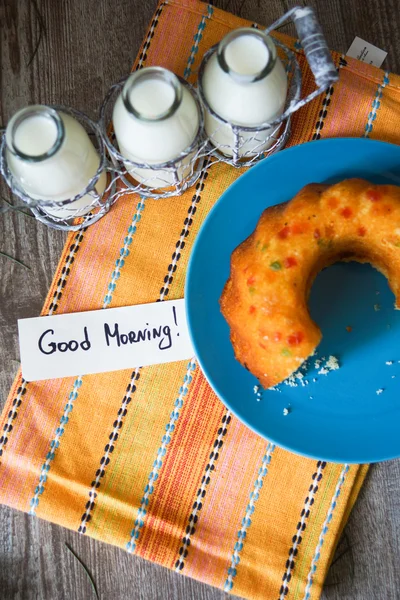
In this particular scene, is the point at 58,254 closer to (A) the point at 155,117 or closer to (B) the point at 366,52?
(A) the point at 155,117

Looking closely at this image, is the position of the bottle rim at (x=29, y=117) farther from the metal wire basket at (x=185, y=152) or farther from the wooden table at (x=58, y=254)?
the wooden table at (x=58, y=254)

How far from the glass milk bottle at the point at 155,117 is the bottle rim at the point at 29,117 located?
0.11 meters

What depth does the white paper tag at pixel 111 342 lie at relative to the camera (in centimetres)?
115

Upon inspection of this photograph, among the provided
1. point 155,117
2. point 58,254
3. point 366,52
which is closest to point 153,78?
point 155,117

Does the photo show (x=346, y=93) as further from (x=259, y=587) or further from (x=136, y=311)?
(x=259, y=587)

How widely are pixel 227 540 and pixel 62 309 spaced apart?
59cm

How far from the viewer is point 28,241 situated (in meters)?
1.21

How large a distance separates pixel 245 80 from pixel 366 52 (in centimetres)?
52

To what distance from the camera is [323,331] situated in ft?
3.68

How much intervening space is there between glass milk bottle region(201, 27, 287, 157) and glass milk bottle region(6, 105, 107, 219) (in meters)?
0.23

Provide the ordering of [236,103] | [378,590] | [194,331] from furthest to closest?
[378,590]
[194,331]
[236,103]

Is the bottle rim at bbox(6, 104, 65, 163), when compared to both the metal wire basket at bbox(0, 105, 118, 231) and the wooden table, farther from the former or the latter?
the wooden table

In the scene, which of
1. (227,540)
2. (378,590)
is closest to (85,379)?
(227,540)

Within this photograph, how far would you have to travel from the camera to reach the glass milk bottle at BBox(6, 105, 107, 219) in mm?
864
